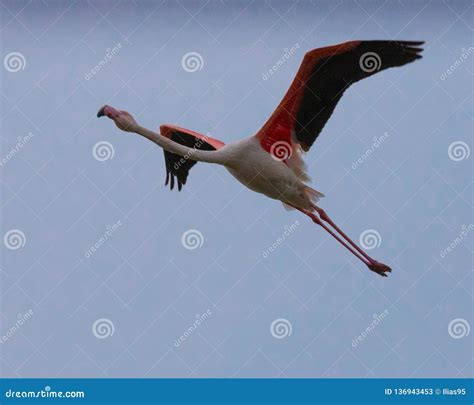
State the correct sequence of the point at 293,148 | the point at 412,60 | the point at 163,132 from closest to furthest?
the point at 412,60, the point at 293,148, the point at 163,132

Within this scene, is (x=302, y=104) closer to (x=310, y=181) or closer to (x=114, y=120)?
(x=310, y=181)

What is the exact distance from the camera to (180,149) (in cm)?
1095

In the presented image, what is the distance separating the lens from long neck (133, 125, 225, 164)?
10852mm

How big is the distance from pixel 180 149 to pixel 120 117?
66 centimetres

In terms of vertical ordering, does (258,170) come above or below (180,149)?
above

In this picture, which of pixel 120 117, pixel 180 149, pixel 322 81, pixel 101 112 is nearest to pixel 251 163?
pixel 180 149

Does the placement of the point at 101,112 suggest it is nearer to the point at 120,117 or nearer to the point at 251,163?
the point at 120,117

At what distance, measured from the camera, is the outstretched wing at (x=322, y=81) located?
1049cm

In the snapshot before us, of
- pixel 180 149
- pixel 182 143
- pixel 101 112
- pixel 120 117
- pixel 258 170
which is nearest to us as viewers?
pixel 101 112

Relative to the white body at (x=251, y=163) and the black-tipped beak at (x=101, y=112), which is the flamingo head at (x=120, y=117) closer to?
the black-tipped beak at (x=101, y=112)

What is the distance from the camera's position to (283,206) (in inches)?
462

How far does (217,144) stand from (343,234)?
1595 millimetres

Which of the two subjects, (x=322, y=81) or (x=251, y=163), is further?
(x=251, y=163)
